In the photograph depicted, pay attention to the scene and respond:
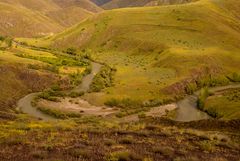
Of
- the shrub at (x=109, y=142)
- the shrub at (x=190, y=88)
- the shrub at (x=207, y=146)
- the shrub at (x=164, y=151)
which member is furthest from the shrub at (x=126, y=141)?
the shrub at (x=190, y=88)

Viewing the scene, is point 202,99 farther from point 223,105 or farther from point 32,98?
point 32,98

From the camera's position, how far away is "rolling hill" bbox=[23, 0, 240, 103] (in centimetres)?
10644

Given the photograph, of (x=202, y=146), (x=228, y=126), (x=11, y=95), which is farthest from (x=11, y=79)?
(x=202, y=146)

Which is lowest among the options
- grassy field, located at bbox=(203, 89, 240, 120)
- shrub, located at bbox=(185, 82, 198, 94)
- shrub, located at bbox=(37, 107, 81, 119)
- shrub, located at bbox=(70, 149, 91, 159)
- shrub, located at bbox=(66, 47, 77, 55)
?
shrub, located at bbox=(37, 107, 81, 119)

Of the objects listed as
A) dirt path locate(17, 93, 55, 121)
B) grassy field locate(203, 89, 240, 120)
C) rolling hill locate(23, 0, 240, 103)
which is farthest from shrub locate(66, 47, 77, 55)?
grassy field locate(203, 89, 240, 120)

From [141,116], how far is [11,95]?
1249 inches

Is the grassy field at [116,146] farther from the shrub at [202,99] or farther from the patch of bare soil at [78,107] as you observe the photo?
the shrub at [202,99]

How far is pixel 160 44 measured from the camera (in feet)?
488

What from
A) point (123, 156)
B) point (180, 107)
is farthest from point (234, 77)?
point (123, 156)

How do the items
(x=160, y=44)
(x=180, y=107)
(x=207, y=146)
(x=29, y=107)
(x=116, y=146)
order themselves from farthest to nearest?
(x=160, y=44) < (x=180, y=107) < (x=29, y=107) < (x=207, y=146) < (x=116, y=146)

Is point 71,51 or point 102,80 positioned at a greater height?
point 71,51

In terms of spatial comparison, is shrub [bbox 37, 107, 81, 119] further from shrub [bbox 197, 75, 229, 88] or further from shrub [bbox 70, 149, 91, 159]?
shrub [bbox 70, 149, 91, 159]

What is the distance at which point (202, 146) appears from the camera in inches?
977

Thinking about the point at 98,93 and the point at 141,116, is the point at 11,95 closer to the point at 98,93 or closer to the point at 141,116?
the point at 98,93
